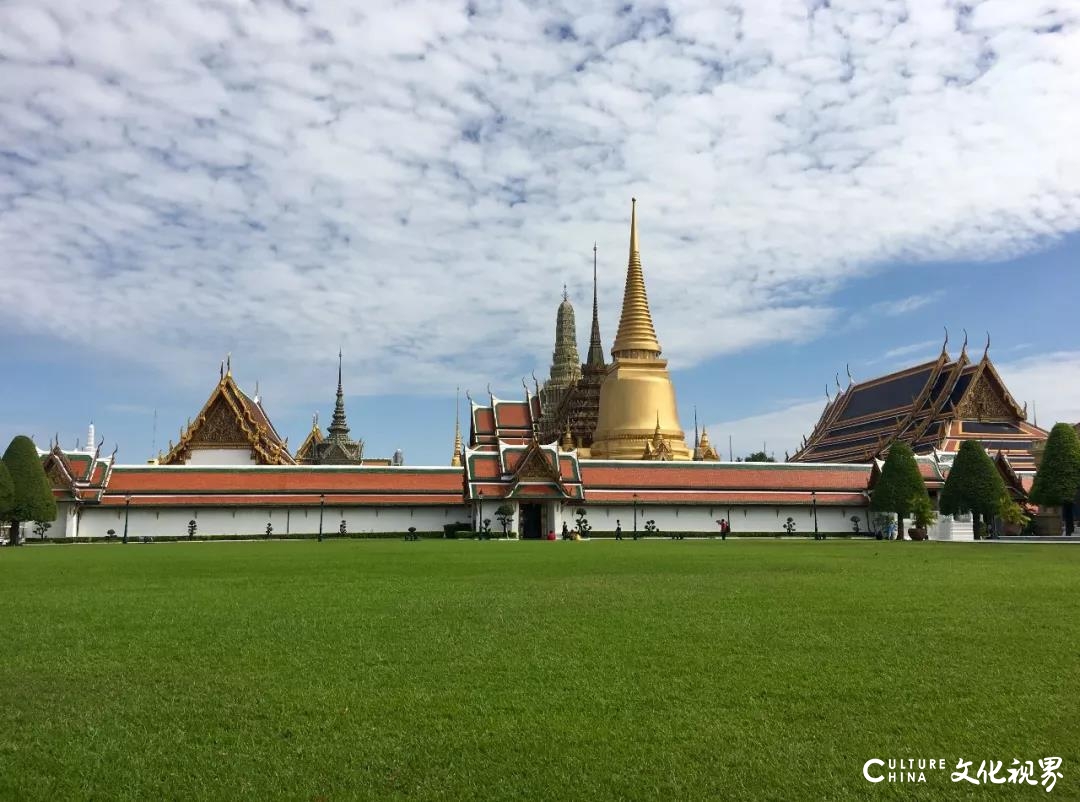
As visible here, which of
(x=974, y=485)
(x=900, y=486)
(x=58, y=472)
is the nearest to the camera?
(x=974, y=485)

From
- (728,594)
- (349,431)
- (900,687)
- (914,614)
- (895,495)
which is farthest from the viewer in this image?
(349,431)

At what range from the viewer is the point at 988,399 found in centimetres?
5825

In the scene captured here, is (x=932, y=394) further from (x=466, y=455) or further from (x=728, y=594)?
(x=728, y=594)

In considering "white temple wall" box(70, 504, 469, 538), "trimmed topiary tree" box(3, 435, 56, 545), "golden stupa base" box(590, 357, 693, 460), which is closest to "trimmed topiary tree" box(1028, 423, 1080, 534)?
"golden stupa base" box(590, 357, 693, 460)

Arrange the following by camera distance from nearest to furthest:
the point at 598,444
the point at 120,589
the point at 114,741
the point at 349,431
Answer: the point at 114,741, the point at 120,589, the point at 598,444, the point at 349,431

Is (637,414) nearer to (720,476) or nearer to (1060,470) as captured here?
(720,476)

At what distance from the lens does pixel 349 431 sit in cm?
8256

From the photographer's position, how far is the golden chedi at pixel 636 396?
63875 mm

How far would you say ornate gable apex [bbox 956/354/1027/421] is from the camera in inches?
2271

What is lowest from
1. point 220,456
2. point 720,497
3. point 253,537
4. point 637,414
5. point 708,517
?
point 253,537

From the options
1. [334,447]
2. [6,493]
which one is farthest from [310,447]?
[6,493]

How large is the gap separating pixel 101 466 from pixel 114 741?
153 ft

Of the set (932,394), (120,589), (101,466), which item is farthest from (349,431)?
(120,589)

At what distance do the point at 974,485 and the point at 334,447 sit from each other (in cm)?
5130
